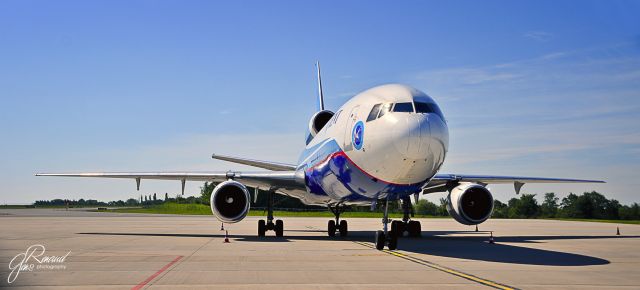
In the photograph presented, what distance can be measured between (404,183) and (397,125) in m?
1.86

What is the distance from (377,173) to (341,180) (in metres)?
2.70

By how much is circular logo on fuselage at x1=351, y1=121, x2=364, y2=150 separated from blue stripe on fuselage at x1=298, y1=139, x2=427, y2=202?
0.65 metres

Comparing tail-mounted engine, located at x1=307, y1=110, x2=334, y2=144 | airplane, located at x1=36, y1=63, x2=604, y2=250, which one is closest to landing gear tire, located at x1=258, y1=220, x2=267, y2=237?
airplane, located at x1=36, y1=63, x2=604, y2=250

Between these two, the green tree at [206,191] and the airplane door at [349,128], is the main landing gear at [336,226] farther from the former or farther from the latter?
the green tree at [206,191]

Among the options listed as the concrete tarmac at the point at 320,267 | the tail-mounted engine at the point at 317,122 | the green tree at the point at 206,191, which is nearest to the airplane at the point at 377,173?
the concrete tarmac at the point at 320,267

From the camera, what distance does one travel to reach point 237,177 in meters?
24.4

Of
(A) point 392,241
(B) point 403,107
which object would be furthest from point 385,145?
(A) point 392,241

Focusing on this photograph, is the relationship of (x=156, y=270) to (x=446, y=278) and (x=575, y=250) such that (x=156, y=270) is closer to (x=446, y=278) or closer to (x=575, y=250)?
(x=446, y=278)

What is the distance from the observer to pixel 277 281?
34.8 feet

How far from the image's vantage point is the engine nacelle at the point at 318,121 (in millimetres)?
28078

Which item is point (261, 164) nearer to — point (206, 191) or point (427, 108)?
point (427, 108)

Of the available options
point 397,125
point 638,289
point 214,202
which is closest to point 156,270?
point 397,125

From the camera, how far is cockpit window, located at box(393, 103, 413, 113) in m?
15.5

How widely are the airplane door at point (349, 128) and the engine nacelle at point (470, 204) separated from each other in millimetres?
4358
